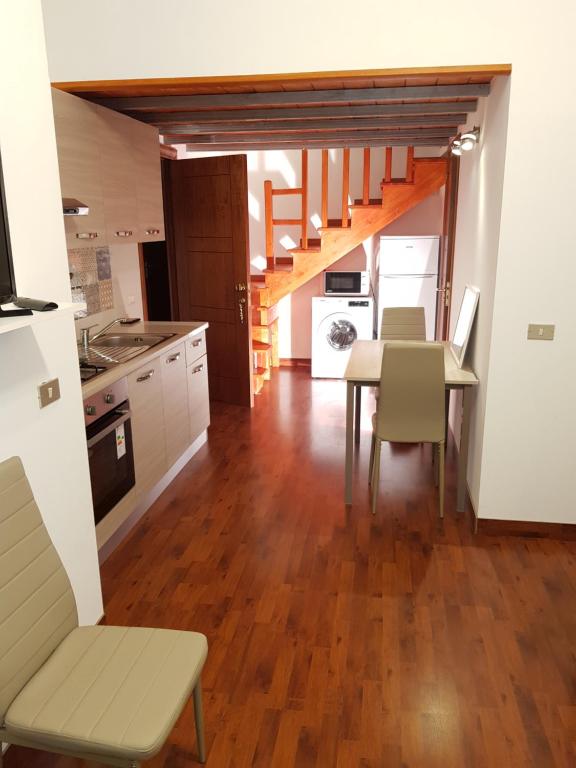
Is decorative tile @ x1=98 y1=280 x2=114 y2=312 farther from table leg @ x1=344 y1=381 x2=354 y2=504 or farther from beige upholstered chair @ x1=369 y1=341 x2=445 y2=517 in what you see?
beige upholstered chair @ x1=369 y1=341 x2=445 y2=517

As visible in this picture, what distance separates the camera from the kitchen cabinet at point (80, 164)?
3.20 m

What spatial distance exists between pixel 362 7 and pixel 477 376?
6.50 ft

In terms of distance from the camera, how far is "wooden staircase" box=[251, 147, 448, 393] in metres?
6.08

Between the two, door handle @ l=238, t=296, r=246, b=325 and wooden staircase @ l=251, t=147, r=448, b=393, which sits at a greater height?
wooden staircase @ l=251, t=147, r=448, b=393

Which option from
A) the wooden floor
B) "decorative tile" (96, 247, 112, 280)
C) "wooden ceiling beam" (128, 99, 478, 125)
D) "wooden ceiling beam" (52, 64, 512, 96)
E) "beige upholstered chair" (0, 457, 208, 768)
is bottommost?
the wooden floor

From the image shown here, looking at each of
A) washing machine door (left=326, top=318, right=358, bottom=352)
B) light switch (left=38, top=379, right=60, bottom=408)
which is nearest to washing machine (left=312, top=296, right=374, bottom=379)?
washing machine door (left=326, top=318, right=358, bottom=352)

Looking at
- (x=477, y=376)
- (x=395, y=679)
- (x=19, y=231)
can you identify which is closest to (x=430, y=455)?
(x=477, y=376)

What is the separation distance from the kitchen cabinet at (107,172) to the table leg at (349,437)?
1691mm

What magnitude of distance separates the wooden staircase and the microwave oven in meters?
0.34

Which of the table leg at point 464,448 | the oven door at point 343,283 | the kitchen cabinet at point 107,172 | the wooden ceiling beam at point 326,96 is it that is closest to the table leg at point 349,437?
the table leg at point 464,448

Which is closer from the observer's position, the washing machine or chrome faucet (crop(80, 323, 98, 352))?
chrome faucet (crop(80, 323, 98, 352))

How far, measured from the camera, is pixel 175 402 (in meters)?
4.21

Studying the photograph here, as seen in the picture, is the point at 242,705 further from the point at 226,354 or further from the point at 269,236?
the point at 269,236

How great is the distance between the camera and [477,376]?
A: 364cm
